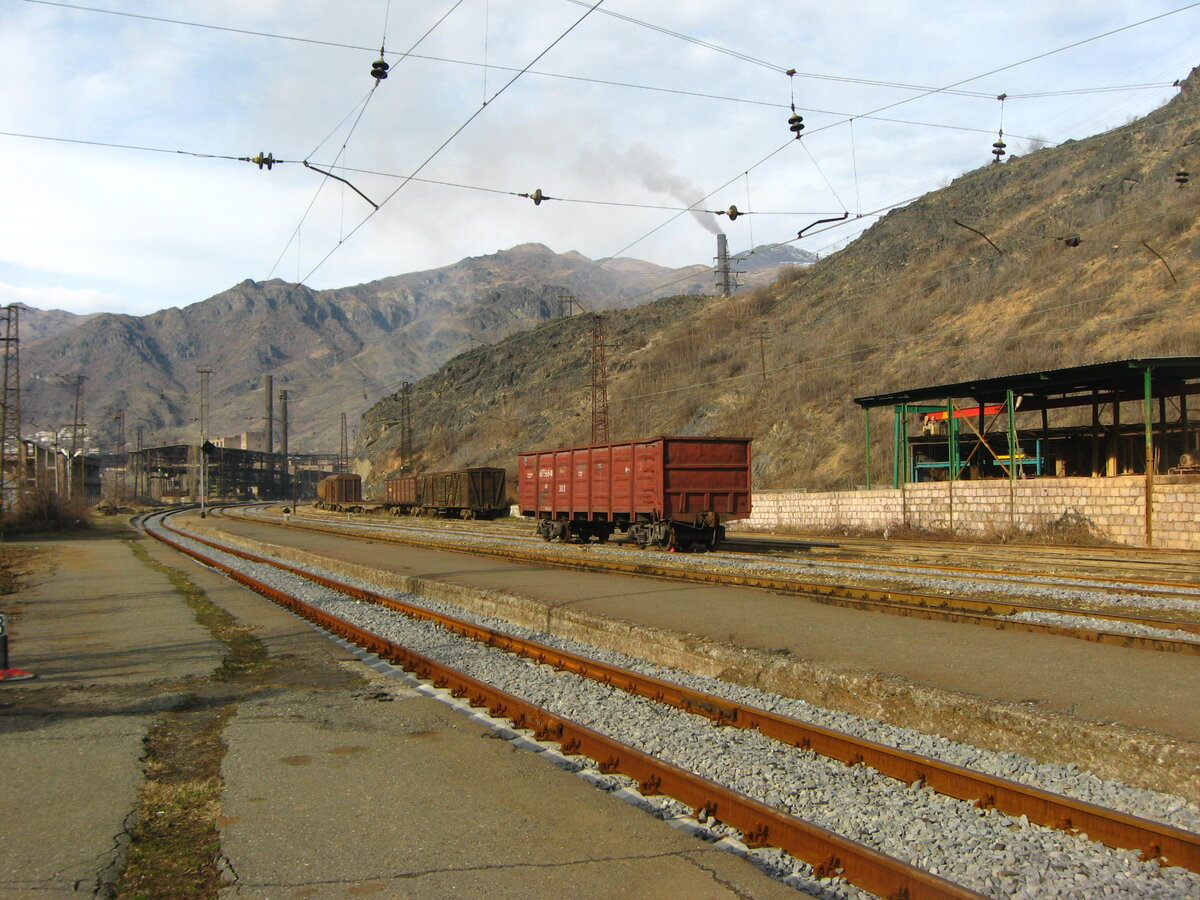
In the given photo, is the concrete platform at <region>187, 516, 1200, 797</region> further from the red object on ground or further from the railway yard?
the red object on ground

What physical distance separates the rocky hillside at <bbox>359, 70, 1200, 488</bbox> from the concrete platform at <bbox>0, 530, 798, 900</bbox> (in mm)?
25982

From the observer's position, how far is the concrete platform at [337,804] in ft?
13.9

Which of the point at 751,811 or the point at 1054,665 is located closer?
the point at 751,811

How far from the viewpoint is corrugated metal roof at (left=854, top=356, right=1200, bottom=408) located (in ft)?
75.7

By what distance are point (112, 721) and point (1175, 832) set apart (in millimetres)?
7645

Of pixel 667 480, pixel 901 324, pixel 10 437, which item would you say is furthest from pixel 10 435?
pixel 901 324

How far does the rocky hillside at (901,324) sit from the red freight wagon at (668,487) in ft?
38.2

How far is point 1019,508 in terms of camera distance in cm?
2498

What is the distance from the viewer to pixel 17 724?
7.32 metres

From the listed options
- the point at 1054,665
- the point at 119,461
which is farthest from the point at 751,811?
the point at 119,461

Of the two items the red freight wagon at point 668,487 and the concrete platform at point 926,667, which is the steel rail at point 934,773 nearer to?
the concrete platform at point 926,667

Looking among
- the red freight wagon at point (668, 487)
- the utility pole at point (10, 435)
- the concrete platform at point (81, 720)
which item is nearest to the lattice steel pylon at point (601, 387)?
the red freight wagon at point (668, 487)

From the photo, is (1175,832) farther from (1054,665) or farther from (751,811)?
(1054,665)

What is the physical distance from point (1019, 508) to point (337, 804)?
23782mm
